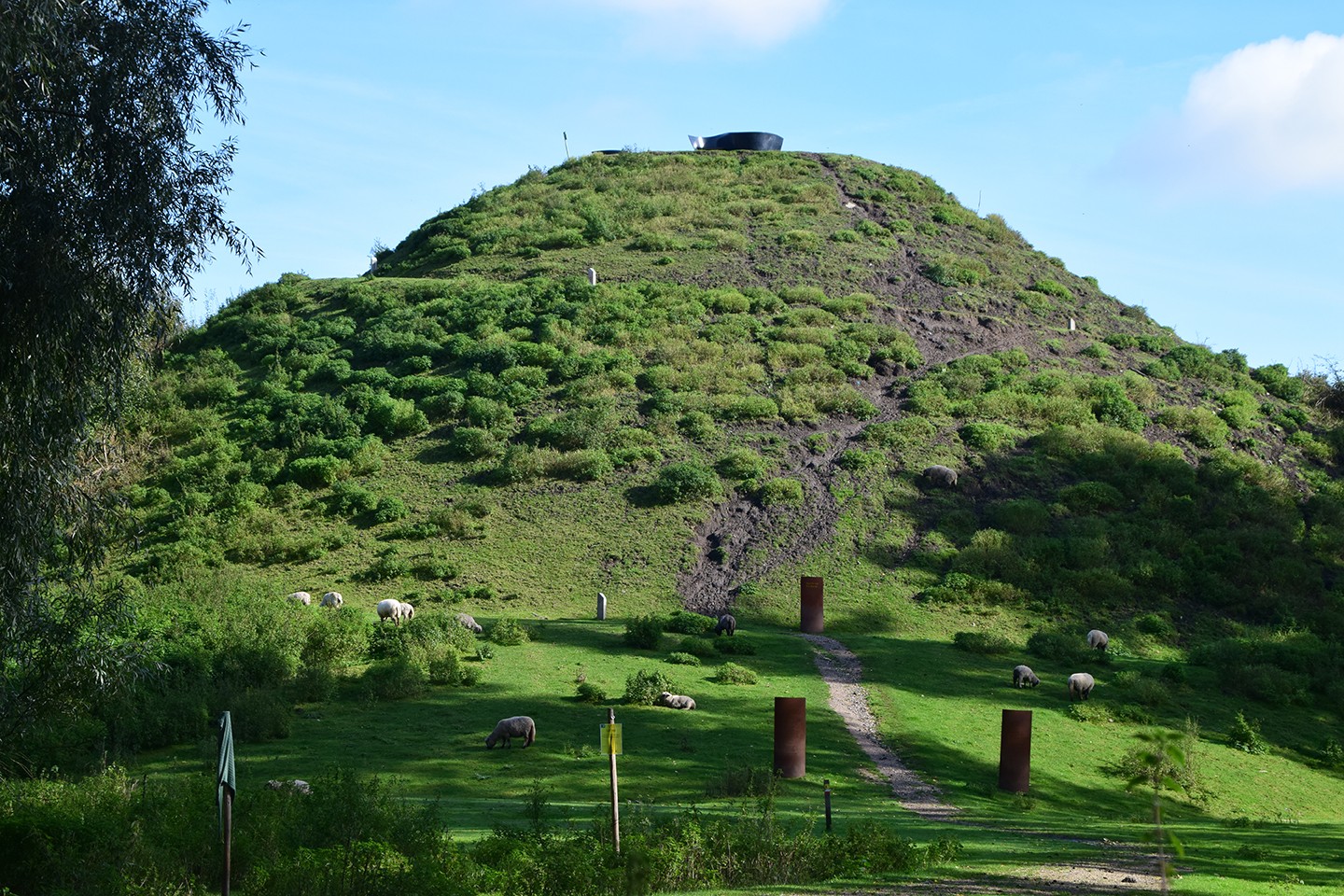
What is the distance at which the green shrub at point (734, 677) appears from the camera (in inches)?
947

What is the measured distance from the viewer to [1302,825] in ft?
59.5

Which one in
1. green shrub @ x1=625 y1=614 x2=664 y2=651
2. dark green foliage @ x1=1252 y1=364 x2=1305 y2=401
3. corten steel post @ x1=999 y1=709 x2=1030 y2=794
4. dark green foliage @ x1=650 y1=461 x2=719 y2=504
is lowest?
corten steel post @ x1=999 y1=709 x2=1030 y2=794

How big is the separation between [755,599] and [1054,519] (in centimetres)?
1106

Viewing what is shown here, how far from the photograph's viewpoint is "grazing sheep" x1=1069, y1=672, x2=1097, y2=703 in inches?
954

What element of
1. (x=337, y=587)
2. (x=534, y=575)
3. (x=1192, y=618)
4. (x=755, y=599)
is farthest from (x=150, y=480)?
(x=1192, y=618)

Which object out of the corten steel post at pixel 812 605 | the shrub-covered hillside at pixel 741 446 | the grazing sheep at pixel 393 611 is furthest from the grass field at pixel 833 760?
the shrub-covered hillside at pixel 741 446

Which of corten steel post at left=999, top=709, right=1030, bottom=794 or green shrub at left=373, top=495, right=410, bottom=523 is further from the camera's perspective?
green shrub at left=373, top=495, right=410, bottom=523

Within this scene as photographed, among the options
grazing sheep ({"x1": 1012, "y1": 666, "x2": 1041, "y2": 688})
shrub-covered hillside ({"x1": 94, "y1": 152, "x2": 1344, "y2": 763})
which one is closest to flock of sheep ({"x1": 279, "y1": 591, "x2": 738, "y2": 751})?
shrub-covered hillside ({"x1": 94, "y1": 152, "x2": 1344, "y2": 763})

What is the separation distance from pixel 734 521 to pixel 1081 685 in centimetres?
1429

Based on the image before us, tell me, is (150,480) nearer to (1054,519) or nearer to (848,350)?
(848,350)

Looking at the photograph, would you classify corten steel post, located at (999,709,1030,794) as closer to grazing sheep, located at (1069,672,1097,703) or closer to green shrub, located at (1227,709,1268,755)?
grazing sheep, located at (1069,672,1097,703)

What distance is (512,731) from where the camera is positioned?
18734 millimetres

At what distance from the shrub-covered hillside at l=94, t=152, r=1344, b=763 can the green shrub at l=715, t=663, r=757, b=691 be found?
275 inches

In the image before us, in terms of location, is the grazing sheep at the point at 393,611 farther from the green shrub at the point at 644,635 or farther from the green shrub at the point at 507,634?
the green shrub at the point at 644,635
